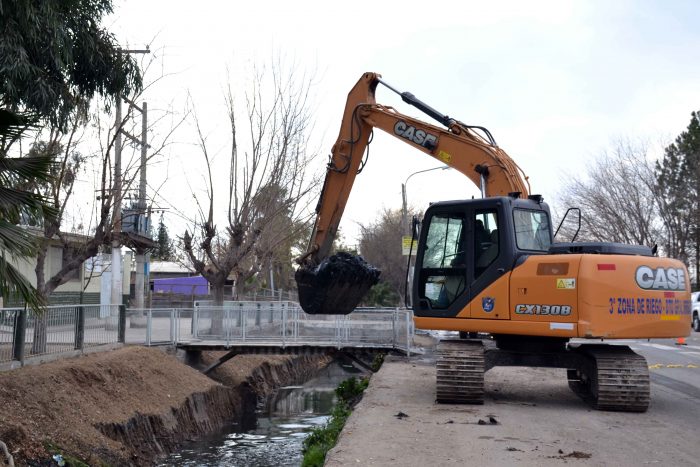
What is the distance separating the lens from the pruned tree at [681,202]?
141 feet

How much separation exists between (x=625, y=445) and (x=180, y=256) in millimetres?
48792

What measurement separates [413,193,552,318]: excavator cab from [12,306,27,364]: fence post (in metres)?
7.40

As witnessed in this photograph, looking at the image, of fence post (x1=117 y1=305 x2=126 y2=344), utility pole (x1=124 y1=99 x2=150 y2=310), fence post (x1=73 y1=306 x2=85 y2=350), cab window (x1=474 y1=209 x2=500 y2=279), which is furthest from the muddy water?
utility pole (x1=124 y1=99 x2=150 y2=310)

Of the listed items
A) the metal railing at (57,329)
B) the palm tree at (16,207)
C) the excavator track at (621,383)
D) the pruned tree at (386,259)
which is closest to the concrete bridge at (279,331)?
the metal railing at (57,329)

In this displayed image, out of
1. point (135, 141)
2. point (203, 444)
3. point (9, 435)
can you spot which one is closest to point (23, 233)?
point (9, 435)

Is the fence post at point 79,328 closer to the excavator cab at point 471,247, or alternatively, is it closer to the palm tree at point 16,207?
the palm tree at point 16,207

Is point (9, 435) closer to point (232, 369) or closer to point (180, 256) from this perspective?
point (232, 369)

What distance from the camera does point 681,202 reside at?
4319cm

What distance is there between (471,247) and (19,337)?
8.48m

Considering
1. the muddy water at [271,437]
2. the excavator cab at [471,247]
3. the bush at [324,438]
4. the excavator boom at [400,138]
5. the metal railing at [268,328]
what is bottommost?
the muddy water at [271,437]

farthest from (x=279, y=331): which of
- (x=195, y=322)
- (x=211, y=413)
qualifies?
(x=211, y=413)

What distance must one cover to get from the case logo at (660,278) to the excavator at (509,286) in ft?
0.05

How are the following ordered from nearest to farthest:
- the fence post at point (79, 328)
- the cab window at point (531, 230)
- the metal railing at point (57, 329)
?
the cab window at point (531, 230), the metal railing at point (57, 329), the fence post at point (79, 328)

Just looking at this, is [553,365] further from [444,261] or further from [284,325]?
[284,325]
